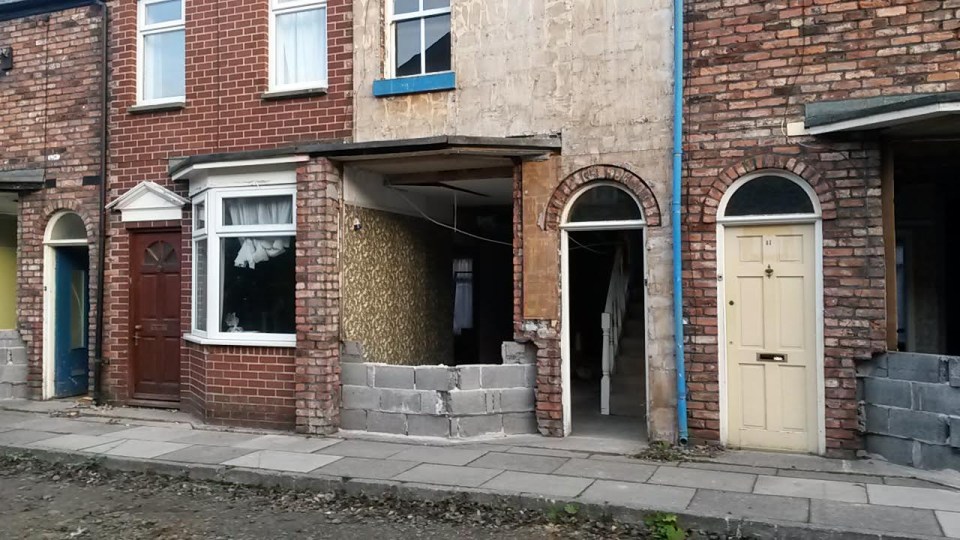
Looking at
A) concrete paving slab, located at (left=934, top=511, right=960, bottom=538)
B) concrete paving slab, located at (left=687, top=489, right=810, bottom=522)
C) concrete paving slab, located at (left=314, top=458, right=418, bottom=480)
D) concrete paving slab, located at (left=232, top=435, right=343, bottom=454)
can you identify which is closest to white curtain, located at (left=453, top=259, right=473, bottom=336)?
concrete paving slab, located at (left=232, top=435, right=343, bottom=454)

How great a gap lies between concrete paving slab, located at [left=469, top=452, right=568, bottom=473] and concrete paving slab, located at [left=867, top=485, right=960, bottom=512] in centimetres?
265

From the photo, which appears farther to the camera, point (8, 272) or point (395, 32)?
point (8, 272)

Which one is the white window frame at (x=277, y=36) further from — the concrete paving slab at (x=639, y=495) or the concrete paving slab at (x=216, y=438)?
the concrete paving slab at (x=639, y=495)

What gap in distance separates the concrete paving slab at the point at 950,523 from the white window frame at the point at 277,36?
292 inches

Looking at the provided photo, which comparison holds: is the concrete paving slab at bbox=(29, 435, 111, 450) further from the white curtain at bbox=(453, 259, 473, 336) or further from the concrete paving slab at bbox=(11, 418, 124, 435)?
the white curtain at bbox=(453, 259, 473, 336)

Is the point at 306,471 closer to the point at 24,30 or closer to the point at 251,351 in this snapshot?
the point at 251,351

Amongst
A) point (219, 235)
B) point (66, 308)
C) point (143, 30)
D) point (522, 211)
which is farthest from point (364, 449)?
point (143, 30)

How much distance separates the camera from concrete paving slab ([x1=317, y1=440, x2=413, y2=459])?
7641 millimetres

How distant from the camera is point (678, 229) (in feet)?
24.6

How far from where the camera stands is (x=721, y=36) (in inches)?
295

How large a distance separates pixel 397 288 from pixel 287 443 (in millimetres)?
2621

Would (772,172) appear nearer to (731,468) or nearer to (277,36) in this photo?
(731,468)

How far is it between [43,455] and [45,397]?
10.8 ft

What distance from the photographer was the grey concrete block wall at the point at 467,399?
320 inches
